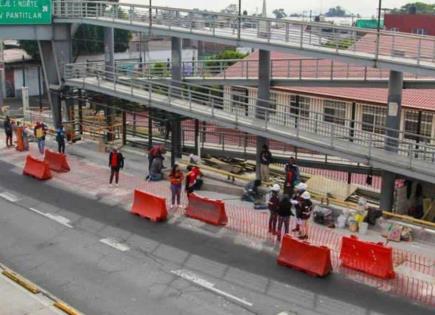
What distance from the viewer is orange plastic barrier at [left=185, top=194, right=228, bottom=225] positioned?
18.8 meters

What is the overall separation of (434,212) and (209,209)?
745cm

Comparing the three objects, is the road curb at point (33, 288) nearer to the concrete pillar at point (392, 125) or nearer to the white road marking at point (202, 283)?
the white road marking at point (202, 283)

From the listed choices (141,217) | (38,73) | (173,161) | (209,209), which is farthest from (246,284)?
(38,73)

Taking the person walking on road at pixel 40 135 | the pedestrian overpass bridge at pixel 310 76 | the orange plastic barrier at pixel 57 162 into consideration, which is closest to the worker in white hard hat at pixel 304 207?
the pedestrian overpass bridge at pixel 310 76

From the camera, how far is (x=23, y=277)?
14633mm

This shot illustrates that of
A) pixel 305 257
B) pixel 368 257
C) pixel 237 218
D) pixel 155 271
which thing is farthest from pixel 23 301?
pixel 237 218

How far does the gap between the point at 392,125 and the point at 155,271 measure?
30.6 ft

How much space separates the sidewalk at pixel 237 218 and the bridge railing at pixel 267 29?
5.55m

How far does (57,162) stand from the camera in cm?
2544

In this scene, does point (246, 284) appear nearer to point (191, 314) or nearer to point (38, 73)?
point (191, 314)

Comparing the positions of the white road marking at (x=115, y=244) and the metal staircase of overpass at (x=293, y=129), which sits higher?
Result: the metal staircase of overpass at (x=293, y=129)

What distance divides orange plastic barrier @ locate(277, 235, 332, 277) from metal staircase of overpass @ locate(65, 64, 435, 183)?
458 centimetres

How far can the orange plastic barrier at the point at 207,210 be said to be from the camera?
1884cm

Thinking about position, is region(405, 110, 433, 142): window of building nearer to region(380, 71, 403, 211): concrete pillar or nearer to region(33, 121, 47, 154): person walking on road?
region(380, 71, 403, 211): concrete pillar
